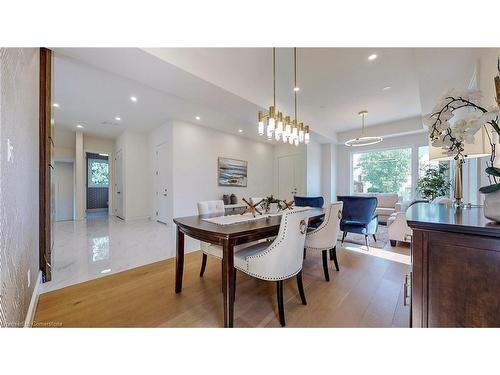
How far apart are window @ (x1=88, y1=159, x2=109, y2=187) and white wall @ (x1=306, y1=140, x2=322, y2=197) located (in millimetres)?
8367

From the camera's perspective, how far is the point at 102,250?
3.14m

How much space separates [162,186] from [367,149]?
20.6 feet

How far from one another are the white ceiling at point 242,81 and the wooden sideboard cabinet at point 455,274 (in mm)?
2339

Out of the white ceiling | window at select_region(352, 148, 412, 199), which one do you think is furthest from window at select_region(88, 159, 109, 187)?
window at select_region(352, 148, 412, 199)

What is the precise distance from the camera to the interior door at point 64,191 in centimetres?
614

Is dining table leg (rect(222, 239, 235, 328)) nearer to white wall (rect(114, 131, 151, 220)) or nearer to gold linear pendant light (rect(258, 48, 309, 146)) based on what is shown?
gold linear pendant light (rect(258, 48, 309, 146))

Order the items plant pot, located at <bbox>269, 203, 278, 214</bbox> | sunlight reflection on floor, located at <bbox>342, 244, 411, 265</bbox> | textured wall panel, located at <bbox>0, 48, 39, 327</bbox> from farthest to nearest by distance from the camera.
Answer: sunlight reflection on floor, located at <bbox>342, 244, 411, 265</bbox>
plant pot, located at <bbox>269, 203, 278, 214</bbox>
textured wall panel, located at <bbox>0, 48, 39, 327</bbox>

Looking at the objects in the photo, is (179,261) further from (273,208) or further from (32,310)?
(273,208)

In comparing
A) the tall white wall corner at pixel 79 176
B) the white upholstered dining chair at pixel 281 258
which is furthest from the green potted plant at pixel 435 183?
the tall white wall corner at pixel 79 176

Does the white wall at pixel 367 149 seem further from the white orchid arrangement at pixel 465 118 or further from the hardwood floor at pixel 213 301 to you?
the white orchid arrangement at pixel 465 118

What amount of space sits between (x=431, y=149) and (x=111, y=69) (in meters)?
3.45

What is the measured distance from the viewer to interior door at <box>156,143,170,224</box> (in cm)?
506

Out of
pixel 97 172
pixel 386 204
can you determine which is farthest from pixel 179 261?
pixel 97 172
